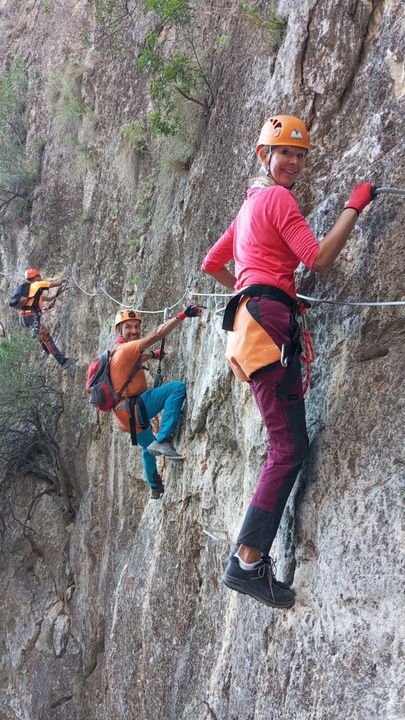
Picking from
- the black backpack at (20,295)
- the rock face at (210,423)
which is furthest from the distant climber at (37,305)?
the rock face at (210,423)

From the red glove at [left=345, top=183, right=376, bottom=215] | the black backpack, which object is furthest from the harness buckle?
the black backpack

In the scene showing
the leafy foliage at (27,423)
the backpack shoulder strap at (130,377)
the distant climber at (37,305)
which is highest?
the backpack shoulder strap at (130,377)

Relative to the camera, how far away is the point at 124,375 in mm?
7129

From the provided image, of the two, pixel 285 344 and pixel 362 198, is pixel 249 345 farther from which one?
pixel 362 198

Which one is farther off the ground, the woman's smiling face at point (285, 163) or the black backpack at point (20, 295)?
the woman's smiling face at point (285, 163)

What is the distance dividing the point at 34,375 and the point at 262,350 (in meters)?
7.94

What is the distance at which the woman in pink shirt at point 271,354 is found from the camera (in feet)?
13.0

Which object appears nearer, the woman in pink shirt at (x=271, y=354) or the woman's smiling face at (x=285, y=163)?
the woman in pink shirt at (x=271, y=354)

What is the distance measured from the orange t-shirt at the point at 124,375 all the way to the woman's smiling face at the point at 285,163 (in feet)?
→ 9.91

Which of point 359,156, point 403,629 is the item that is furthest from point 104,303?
point 403,629

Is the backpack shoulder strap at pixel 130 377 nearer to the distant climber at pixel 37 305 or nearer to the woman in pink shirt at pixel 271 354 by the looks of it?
the woman in pink shirt at pixel 271 354

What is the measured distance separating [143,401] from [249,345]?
10.7 ft

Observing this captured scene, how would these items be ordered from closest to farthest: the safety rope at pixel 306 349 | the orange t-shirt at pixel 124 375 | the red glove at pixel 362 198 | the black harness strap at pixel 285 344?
the red glove at pixel 362 198, the black harness strap at pixel 285 344, the safety rope at pixel 306 349, the orange t-shirt at pixel 124 375

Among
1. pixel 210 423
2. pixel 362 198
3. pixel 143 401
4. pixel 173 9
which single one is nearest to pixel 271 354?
pixel 362 198
